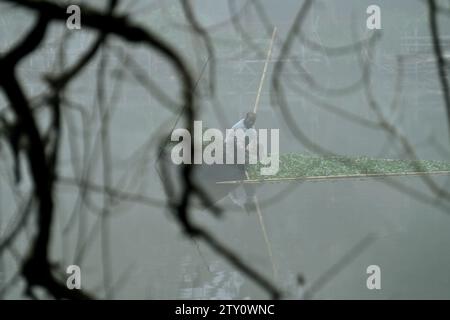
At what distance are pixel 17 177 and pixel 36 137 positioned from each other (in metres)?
0.19

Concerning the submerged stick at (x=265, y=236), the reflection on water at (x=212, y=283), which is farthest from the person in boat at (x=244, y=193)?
the reflection on water at (x=212, y=283)

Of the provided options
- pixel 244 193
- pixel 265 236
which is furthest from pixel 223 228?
pixel 244 193

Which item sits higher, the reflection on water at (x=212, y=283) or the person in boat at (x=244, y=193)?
the person in boat at (x=244, y=193)

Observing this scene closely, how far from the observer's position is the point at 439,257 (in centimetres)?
259

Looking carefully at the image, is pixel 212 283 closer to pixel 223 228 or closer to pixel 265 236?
pixel 223 228

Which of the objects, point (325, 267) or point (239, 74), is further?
point (239, 74)

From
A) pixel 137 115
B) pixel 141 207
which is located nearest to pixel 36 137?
pixel 141 207

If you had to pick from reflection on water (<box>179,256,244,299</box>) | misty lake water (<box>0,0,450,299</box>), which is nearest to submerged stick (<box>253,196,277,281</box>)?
misty lake water (<box>0,0,450,299</box>)

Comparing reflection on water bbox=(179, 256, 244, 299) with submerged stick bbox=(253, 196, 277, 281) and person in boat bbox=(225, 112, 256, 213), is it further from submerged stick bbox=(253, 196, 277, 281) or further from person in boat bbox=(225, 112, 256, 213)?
person in boat bbox=(225, 112, 256, 213)

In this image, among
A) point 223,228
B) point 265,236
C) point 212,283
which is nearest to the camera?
point 212,283

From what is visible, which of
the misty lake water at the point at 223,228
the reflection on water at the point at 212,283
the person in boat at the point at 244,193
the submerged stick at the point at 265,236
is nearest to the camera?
the misty lake water at the point at 223,228

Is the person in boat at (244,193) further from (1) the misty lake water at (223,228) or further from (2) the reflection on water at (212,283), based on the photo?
(2) the reflection on water at (212,283)
